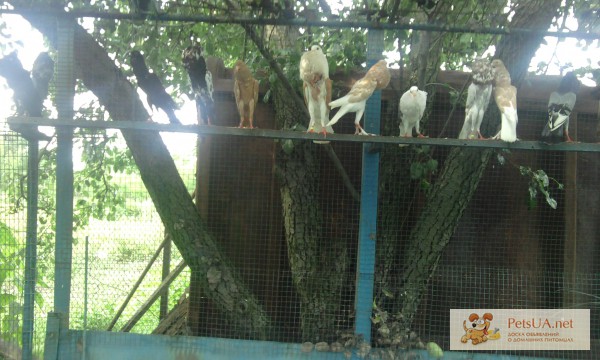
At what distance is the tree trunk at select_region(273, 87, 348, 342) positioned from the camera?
12.2 ft

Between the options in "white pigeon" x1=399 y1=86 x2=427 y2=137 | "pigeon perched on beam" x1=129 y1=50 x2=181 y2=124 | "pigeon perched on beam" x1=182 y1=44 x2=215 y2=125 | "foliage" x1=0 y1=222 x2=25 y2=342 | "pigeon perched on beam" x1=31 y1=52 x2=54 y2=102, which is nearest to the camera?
"white pigeon" x1=399 y1=86 x2=427 y2=137

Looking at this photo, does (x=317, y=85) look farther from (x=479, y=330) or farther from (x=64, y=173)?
(x=479, y=330)

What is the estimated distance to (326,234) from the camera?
3957 millimetres

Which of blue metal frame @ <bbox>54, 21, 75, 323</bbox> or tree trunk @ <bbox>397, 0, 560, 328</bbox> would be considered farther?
tree trunk @ <bbox>397, 0, 560, 328</bbox>

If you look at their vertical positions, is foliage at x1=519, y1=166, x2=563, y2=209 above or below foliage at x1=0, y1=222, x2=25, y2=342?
above

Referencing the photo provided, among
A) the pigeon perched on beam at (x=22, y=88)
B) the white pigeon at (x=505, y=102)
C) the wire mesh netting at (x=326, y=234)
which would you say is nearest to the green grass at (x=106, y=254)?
the wire mesh netting at (x=326, y=234)

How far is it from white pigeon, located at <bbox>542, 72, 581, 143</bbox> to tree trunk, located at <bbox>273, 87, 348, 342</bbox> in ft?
4.94

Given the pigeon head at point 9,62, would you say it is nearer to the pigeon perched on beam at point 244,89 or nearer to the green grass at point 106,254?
the green grass at point 106,254

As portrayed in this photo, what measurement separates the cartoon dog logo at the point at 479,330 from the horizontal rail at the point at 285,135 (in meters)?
1.25

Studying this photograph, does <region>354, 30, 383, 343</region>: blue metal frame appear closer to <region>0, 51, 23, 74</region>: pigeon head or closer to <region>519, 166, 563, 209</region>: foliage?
<region>519, 166, 563, 209</region>: foliage

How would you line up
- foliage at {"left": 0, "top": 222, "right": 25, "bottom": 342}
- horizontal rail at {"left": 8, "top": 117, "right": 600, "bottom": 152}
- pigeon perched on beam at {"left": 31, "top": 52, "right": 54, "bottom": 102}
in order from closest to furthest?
horizontal rail at {"left": 8, "top": 117, "right": 600, "bottom": 152} < pigeon perched on beam at {"left": 31, "top": 52, "right": 54, "bottom": 102} < foliage at {"left": 0, "top": 222, "right": 25, "bottom": 342}

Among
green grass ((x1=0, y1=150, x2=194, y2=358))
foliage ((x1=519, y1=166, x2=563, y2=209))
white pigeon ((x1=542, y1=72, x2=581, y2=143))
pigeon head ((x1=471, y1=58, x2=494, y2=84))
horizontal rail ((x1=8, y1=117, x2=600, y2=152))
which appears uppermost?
pigeon head ((x1=471, y1=58, x2=494, y2=84))

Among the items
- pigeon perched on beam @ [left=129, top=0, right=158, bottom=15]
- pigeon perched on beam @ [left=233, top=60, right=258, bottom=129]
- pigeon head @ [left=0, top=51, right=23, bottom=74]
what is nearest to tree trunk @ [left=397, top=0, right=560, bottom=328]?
pigeon perched on beam @ [left=233, top=60, right=258, bottom=129]

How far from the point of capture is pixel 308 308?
3.73 metres
